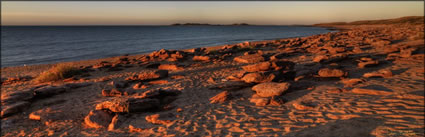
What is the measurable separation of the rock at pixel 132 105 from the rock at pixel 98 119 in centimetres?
35

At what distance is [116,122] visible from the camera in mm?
7637

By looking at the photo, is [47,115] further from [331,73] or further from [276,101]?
[331,73]

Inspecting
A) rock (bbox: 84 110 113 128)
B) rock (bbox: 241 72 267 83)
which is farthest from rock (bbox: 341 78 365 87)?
rock (bbox: 84 110 113 128)

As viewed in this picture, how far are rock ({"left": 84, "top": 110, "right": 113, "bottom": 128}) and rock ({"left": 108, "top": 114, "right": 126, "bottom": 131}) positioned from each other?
0.25 meters

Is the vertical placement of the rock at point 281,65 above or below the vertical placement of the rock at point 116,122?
above

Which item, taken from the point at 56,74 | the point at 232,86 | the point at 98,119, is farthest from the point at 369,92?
the point at 56,74

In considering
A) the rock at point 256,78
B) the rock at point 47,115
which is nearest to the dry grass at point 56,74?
the rock at point 47,115

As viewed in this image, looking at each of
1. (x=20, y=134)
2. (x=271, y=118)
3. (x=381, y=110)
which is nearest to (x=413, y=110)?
(x=381, y=110)

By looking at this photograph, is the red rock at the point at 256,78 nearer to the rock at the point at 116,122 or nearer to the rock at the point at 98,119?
the rock at the point at 116,122

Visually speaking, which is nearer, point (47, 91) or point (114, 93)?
point (114, 93)

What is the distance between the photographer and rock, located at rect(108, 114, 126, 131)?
7.43m

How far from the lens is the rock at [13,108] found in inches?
376

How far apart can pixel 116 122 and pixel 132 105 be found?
1006 millimetres

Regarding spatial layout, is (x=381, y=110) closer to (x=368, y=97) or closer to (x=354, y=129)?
(x=368, y=97)
